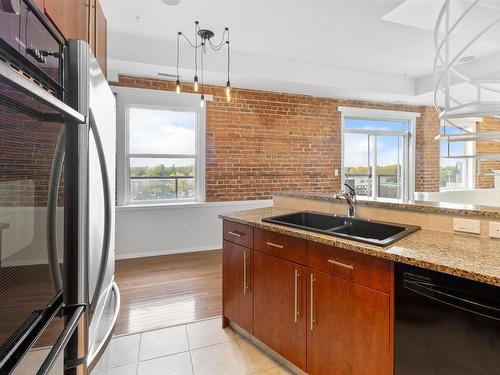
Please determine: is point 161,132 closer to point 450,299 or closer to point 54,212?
point 54,212

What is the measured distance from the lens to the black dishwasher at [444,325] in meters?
1.09

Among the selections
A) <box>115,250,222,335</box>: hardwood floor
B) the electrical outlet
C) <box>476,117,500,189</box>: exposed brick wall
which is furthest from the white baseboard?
<box>476,117,500,189</box>: exposed brick wall

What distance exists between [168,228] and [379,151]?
14.1 ft

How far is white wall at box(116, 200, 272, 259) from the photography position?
13.9ft

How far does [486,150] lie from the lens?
21.3ft

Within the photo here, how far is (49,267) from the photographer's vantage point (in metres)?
A: 0.91

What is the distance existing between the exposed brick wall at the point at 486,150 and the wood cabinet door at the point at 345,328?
6646mm

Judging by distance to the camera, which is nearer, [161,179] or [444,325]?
[444,325]

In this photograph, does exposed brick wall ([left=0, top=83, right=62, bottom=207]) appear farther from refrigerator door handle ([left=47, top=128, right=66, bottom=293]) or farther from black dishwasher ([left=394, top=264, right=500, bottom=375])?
black dishwasher ([left=394, top=264, right=500, bottom=375])

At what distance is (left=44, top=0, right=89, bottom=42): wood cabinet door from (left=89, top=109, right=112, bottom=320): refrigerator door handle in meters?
0.34

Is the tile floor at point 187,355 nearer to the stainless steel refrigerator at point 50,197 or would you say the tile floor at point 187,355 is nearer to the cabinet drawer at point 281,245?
the cabinet drawer at point 281,245

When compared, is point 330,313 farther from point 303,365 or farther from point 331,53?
point 331,53

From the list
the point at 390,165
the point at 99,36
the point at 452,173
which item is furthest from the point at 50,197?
the point at 452,173

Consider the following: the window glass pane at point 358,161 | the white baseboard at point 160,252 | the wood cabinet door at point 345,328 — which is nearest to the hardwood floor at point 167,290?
the white baseboard at point 160,252
